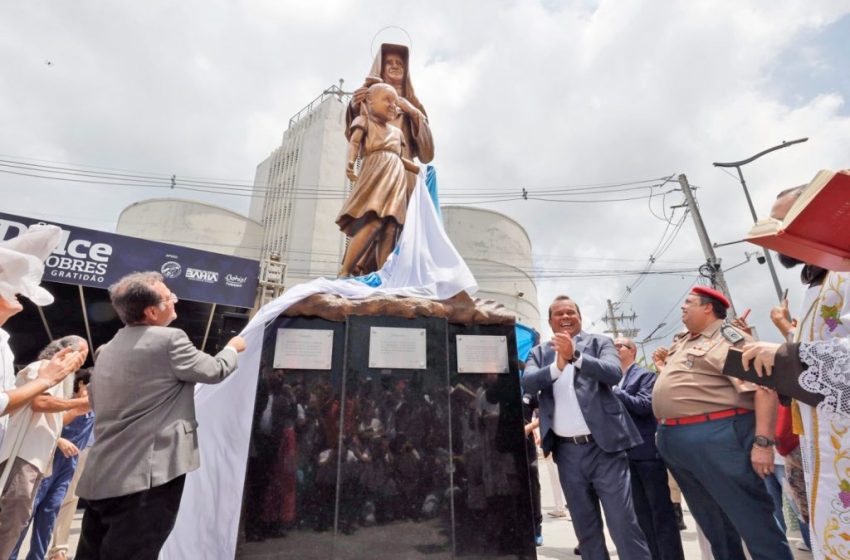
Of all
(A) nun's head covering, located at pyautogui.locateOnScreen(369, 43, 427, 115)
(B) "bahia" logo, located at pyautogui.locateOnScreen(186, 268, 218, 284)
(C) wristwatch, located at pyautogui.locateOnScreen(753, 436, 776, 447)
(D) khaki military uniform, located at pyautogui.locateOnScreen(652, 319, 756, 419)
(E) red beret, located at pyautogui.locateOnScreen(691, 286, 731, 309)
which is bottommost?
(C) wristwatch, located at pyautogui.locateOnScreen(753, 436, 776, 447)

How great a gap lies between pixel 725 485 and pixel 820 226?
1507 millimetres

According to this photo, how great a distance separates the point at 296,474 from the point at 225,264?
6.68 metres

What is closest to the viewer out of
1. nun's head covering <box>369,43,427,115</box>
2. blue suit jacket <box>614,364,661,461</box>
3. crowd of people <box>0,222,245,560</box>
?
crowd of people <box>0,222,245,560</box>

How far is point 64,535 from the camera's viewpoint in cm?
405

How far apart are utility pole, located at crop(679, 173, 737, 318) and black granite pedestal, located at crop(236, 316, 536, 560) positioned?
33.7 ft

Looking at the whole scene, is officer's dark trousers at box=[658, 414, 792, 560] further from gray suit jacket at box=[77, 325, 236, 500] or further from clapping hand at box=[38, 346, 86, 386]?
clapping hand at box=[38, 346, 86, 386]

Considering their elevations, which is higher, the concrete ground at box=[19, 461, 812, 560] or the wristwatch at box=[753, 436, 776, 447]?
the wristwatch at box=[753, 436, 776, 447]

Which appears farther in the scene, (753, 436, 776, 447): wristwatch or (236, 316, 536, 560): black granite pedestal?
(236, 316, 536, 560): black granite pedestal

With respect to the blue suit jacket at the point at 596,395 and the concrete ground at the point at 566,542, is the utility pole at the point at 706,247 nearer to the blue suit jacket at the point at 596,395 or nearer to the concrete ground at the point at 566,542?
the concrete ground at the point at 566,542

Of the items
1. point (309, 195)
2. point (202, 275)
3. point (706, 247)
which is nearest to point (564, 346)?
point (202, 275)

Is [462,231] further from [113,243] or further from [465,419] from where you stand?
[465,419]

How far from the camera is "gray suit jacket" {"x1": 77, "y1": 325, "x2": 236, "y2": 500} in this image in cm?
189

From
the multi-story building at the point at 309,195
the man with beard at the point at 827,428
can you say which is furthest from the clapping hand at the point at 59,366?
the multi-story building at the point at 309,195

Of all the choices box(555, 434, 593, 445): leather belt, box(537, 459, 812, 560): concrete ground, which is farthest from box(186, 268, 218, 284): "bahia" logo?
box(555, 434, 593, 445): leather belt
